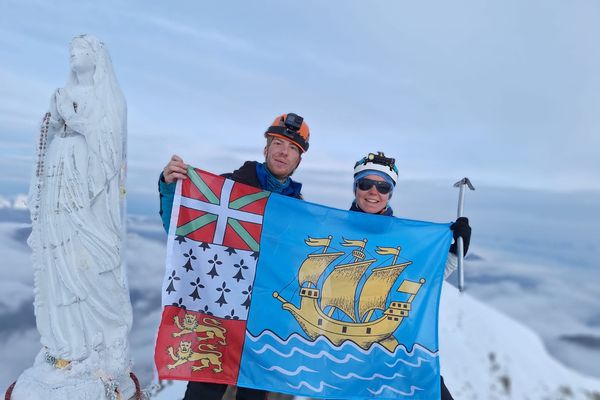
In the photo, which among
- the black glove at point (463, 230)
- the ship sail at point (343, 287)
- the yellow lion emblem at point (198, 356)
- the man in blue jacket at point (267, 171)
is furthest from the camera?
the black glove at point (463, 230)

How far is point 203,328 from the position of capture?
3.44 metres

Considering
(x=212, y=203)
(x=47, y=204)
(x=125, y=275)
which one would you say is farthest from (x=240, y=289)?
(x=47, y=204)

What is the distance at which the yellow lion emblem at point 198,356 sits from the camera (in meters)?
3.36

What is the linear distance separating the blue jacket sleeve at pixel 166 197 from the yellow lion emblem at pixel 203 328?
85 cm

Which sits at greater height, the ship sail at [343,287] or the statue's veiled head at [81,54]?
the statue's veiled head at [81,54]

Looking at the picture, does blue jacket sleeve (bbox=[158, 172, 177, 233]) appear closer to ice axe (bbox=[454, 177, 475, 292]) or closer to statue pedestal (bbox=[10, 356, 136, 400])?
statue pedestal (bbox=[10, 356, 136, 400])

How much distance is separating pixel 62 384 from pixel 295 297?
2114 millimetres

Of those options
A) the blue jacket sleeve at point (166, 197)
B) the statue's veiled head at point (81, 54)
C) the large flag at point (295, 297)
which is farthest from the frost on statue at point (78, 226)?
the large flag at point (295, 297)

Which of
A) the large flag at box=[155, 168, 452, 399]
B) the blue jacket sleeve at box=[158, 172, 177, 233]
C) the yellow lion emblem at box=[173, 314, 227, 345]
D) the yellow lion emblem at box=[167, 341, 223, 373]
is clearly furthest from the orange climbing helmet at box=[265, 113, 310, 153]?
the yellow lion emblem at box=[167, 341, 223, 373]

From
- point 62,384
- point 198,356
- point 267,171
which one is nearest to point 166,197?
point 267,171

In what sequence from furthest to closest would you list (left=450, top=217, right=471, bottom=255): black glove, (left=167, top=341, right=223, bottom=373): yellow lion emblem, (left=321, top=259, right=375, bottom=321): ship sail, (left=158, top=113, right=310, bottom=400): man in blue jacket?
1. (left=450, top=217, right=471, bottom=255): black glove
2. (left=321, top=259, right=375, bottom=321): ship sail
3. (left=158, top=113, right=310, bottom=400): man in blue jacket
4. (left=167, top=341, right=223, bottom=373): yellow lion emblem

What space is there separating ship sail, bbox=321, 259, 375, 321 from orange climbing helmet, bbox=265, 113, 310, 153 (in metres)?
A: 1.12

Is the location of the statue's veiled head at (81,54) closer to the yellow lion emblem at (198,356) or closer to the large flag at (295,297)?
the large flag at (295,297)

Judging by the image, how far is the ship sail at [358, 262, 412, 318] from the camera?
144 inches
